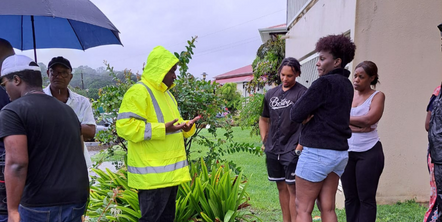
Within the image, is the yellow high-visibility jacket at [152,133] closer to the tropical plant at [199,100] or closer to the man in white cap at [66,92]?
the man in white cap at [66,92]

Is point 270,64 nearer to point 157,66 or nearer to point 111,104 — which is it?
point 111,104

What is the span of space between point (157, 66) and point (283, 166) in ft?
5.79

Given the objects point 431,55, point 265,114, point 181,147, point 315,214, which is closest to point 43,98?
point 181,147

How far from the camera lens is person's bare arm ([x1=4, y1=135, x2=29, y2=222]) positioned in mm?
1975

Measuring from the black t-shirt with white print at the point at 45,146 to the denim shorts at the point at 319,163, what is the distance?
1.73 m

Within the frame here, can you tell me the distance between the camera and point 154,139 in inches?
112

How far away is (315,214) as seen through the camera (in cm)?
462

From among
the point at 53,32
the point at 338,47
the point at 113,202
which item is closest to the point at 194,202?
the point at 113,202

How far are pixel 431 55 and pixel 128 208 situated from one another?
4.31m

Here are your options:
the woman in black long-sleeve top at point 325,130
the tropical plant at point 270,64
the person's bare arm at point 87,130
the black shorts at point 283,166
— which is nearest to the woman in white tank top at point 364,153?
the black shorts at point 283,166

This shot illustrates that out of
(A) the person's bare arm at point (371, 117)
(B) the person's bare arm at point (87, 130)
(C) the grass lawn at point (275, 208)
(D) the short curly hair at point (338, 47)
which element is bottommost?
(C) the grass lawn at point (275, 208)

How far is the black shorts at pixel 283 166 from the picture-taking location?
11.6 feet

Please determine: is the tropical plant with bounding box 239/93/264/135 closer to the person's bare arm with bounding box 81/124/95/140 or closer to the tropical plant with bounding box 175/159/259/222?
the tropical plant with bounding box 175/159/259/222

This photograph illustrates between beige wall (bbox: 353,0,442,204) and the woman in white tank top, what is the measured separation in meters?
1.06
